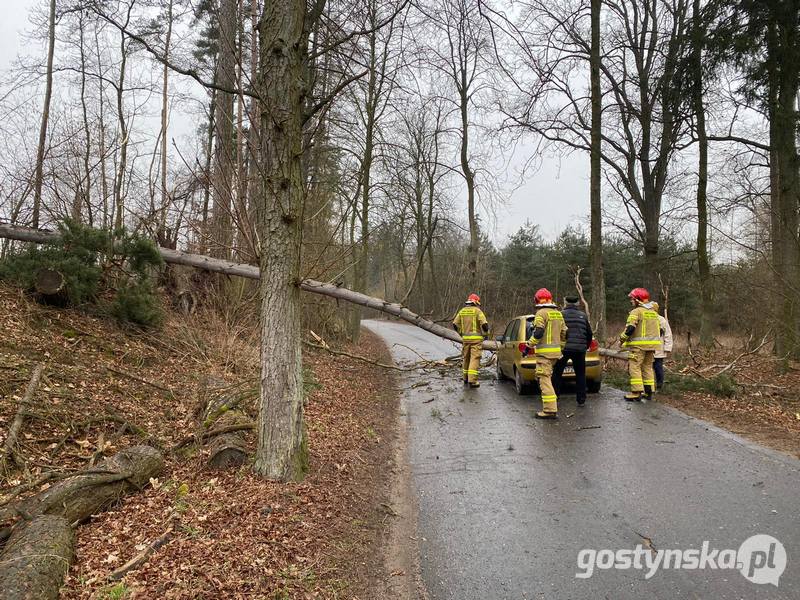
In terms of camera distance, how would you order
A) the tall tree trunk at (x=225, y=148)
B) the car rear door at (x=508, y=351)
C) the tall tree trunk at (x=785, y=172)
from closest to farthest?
the tall tree trunk at (x=225, y=148) < the car rear door at (x=508, y=351) < the tall tree trunk at (x=785, y=172)

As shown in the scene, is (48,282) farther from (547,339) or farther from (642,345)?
(642,345)

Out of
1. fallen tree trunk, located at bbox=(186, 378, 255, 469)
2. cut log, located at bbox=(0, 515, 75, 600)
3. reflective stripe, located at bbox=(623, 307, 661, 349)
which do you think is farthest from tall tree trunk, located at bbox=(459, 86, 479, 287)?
cut log, located at bbox=(0, 515, 75, 600)

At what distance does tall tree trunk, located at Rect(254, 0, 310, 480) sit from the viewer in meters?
4.50

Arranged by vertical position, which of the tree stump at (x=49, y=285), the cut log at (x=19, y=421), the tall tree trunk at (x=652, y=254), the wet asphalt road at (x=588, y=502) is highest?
the tall tree trunk at (x=652, y=254)

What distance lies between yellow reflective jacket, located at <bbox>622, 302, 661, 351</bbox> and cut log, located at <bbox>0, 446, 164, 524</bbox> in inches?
300

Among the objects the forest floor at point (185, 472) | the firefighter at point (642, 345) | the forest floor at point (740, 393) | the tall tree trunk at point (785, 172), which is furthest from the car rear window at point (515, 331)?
the tall tree trunk at point (785, 172)

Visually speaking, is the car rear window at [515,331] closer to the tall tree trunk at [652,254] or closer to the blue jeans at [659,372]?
the blue jeans at [659,372]

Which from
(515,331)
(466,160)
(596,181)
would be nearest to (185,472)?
(515,331)

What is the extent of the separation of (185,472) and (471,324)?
23.4 feet

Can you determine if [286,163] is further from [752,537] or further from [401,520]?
[752,537]

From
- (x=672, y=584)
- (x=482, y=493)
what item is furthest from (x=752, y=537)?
(x=482, y=493)

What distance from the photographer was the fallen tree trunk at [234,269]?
9.37 metres

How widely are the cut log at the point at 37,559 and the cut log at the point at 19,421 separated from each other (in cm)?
128

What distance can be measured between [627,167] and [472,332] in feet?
36.2
